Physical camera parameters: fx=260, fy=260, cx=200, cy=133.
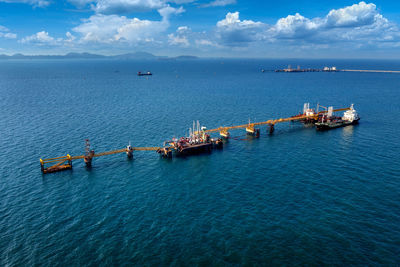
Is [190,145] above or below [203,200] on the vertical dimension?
above

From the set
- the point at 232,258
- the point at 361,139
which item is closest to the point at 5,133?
the point at 232,258

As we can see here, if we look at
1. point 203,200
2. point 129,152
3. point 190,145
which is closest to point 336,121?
point 190,145

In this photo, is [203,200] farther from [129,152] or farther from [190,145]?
[129,152]

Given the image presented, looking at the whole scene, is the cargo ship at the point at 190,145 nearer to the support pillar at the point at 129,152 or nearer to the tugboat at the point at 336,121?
the support pillar at the point at 129,152

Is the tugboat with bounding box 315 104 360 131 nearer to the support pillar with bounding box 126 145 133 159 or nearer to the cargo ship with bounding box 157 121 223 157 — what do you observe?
the cargo ship with bounding box 157 121 223 157

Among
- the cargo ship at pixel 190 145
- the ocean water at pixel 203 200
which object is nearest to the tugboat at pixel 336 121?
the ocean water at pixel 203 200

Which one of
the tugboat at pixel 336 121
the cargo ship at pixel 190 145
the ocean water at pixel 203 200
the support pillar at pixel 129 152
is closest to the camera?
the ocean water at pixel 203 200

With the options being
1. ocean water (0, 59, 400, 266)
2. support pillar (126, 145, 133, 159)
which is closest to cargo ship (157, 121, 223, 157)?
ocean water (0, 59, 400, 266)

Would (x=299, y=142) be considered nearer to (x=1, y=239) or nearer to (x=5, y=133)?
(x=1, y=239)
